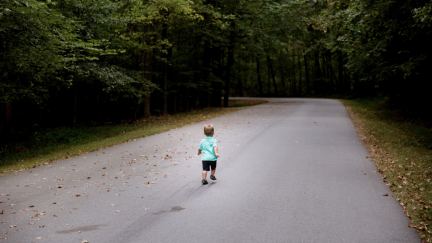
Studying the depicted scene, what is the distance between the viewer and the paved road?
21.2 feet

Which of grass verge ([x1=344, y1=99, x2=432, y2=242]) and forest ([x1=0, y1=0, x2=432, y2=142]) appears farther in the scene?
forest ([x1=0, y1=0, x2=432, y2=142])

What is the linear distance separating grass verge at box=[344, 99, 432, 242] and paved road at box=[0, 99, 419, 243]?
0.86 ft

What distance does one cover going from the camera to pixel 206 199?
8.24 m

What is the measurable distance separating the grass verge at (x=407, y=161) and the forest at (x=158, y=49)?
278 cm

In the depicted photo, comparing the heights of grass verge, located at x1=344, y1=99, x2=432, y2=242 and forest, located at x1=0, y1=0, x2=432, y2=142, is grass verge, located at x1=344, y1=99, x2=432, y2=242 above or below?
below

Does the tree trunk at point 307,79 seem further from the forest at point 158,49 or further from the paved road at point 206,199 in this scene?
the paved road at point 206,199

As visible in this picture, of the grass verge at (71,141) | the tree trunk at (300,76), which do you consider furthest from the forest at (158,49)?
the tree trunk at (300,76)

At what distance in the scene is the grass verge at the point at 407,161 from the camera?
752 cm

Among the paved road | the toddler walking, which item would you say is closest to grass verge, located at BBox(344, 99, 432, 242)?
the paved road

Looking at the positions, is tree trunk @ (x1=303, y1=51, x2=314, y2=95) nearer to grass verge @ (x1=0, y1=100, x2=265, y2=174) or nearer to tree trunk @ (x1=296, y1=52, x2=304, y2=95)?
tree trunk @ (x1=296, y1=52, x2=304, y2=95)

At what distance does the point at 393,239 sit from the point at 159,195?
4.31 meters

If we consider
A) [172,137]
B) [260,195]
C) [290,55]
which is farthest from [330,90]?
[260,195]

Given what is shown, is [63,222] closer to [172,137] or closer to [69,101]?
[172,137]

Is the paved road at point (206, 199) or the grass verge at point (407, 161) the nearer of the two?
the paved road at point (206, 199)
